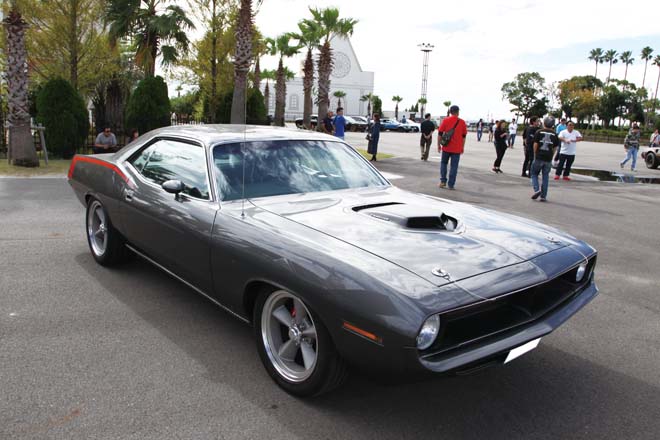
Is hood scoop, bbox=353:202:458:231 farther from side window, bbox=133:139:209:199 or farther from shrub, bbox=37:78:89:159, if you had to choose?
shrub, bbox=37:78:89:159

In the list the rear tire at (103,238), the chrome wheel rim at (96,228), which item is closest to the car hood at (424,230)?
the rear tire at (103,238)

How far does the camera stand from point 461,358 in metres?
2.44

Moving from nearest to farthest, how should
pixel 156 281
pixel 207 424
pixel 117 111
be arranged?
pixel 207 424
pixel 156 281
pixel 117 111

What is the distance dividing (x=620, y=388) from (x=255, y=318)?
2264 millimetres

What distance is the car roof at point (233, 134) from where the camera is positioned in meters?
4.00

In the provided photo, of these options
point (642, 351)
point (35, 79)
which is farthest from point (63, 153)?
point (642, 351)

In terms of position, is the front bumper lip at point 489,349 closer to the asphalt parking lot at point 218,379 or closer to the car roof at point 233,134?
the asphalt parking lot at point 218,379

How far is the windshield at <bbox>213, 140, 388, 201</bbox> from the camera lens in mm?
3684

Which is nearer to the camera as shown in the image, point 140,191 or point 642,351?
point 642,351

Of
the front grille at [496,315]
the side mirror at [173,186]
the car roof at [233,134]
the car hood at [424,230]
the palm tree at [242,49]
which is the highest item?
the palm tree at [242,49]

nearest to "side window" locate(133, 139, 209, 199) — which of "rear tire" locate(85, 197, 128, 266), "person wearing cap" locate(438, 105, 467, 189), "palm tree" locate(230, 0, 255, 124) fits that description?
"rear tire" locate(85, 197, 128, 266)

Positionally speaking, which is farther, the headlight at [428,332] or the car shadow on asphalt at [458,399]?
the car shadow on asphalt at [458,399]

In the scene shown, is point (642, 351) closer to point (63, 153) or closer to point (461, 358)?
point (461, 358)

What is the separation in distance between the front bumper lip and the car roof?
230 cm
